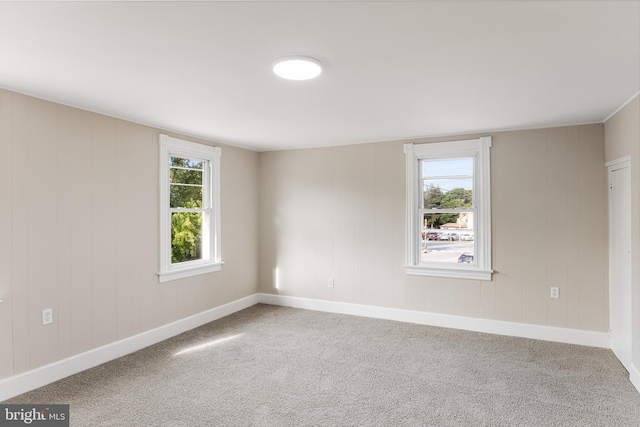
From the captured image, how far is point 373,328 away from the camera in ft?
14.6

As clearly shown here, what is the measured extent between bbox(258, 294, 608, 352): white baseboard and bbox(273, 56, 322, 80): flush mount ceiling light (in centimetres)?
337

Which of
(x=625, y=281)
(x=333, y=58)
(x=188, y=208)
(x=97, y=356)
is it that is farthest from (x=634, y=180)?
(x=97, y=356)

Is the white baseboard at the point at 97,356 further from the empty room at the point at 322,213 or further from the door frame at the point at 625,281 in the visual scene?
the door frame at the point at 625,281

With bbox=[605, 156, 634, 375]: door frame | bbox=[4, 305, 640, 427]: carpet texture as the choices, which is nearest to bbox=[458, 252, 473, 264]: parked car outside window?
bbox=[4, 305, 640, 427]: carpet texture

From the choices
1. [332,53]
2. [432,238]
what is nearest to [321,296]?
[432,238]

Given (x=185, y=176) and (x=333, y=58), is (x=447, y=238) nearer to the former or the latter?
(x=333, y=58)

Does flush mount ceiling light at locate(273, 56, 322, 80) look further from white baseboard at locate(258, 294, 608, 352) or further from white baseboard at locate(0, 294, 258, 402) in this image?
white baseboard at locate(258, 294, 608, 352)

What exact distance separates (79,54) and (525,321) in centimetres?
474

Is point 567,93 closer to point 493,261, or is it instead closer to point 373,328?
point 493,261

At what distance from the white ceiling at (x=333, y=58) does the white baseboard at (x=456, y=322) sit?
7.41ft

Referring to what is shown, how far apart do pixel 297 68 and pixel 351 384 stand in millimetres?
2453

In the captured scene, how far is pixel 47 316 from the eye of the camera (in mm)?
3016

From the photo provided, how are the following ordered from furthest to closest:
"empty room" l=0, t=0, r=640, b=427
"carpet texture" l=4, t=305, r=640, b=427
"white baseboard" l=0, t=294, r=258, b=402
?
"white baseboard" l=0, t=294, r=258, b=402, "carpet texture" l=4, t=305, r=640, b=427, "empty room" l=0, t=0, r=640, b=427

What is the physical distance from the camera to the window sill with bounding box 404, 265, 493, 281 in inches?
170
